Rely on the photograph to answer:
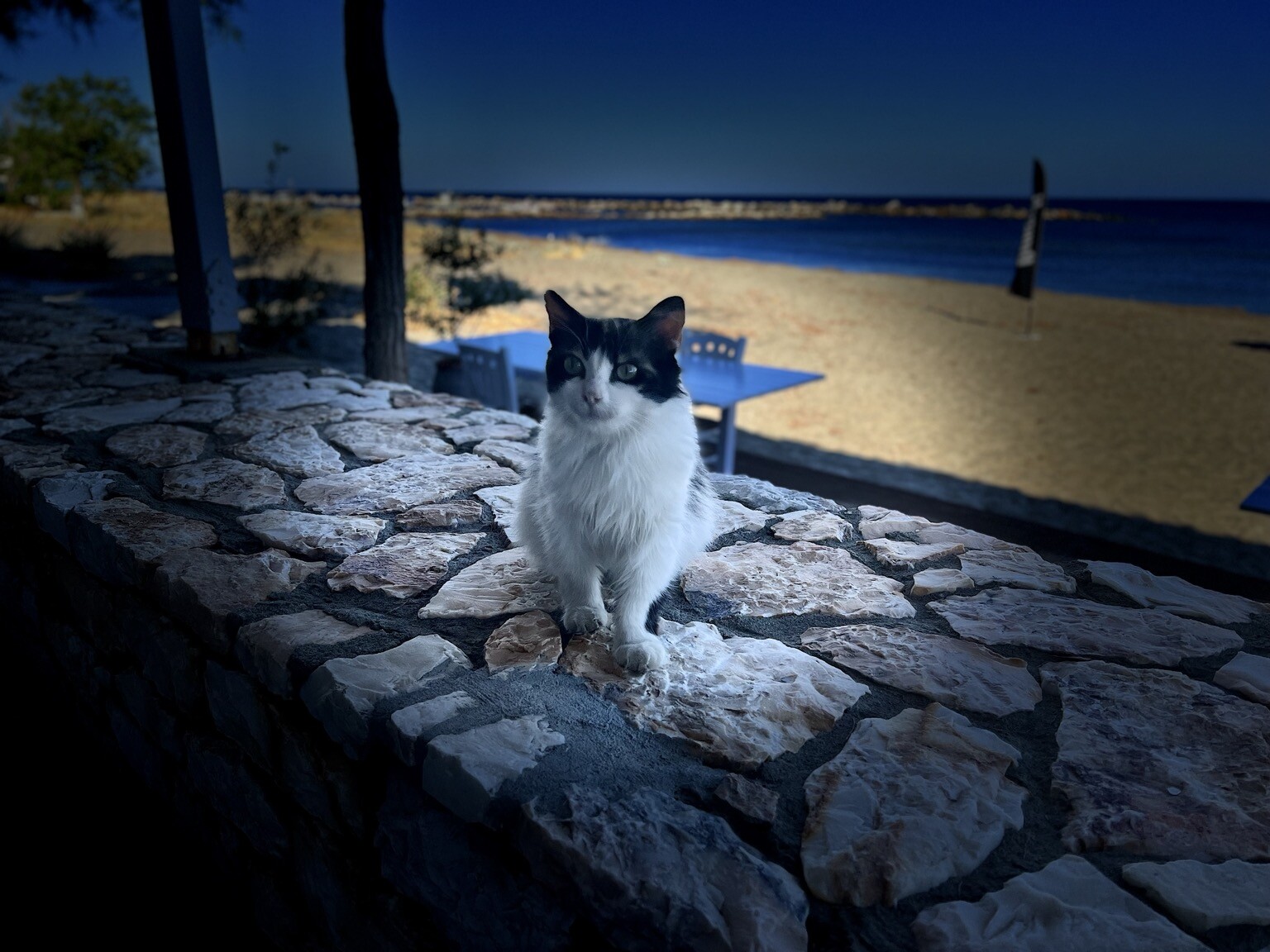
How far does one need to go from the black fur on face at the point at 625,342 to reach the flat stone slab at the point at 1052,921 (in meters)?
0.92

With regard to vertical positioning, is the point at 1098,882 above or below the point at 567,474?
below

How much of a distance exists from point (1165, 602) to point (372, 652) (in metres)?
1.71

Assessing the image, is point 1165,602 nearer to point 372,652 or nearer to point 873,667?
point 873,667

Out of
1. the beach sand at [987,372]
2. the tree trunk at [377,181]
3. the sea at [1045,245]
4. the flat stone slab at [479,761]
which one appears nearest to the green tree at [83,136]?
the beach sand at [987,372]

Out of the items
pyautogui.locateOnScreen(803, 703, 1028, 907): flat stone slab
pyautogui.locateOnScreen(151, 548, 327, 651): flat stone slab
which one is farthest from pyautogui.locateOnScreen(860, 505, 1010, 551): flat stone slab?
pyautogui.locateOnScreen(151, 548, 327, 651): flat stone slab

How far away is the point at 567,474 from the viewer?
1.48 m

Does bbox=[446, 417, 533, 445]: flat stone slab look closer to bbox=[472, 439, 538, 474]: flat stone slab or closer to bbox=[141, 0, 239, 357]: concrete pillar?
bbox=[472, 439, 538, 474]: flat stone slab

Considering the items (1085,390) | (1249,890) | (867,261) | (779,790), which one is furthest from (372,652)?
(867,261)

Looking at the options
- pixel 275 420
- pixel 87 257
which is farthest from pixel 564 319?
pixel 87 257

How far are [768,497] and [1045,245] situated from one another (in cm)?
2826

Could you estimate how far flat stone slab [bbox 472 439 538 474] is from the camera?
105 inches

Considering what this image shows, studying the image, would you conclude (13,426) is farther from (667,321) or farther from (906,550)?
(906,550)

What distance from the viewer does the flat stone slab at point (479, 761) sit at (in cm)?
112

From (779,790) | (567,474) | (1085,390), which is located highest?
(567,474)
